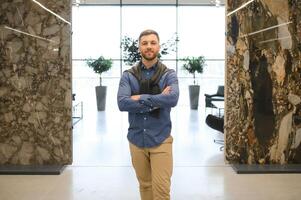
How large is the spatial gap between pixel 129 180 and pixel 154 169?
80.8 inches

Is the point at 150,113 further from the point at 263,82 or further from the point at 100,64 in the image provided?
the point at 100,64

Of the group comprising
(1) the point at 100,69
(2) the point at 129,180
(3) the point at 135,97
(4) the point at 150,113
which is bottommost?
(2) the point at 129,180

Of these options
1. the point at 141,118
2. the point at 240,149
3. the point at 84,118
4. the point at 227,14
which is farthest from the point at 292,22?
the point at 84,118

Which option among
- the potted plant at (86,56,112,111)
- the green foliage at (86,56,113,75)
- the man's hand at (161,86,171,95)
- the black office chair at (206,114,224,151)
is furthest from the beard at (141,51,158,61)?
the green foliage at (86,56,113,75)

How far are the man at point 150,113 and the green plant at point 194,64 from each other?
32.6 feet

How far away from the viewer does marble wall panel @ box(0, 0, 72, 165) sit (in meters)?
5.24

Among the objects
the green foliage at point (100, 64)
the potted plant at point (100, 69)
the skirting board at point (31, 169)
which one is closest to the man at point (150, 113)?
the skirting board at point (31, 169)

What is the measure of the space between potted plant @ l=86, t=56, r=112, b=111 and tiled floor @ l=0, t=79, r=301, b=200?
533cm

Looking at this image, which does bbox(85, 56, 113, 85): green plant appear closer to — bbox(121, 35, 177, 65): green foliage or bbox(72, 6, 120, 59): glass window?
bbox(121, 35, 177, 65): green foliage

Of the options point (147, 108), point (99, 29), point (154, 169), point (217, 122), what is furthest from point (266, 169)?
point (99, 29)

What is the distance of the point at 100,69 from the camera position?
494 inches

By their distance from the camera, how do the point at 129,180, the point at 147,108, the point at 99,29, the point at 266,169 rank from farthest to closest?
1. the point at 99,29
2. the point at 266,169
3. the point at 129,180
4. the point at 147,108

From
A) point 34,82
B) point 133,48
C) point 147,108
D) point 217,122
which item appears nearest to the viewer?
point 147,108

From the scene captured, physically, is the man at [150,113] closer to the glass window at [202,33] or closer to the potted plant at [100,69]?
the potted plant at [100,69]
